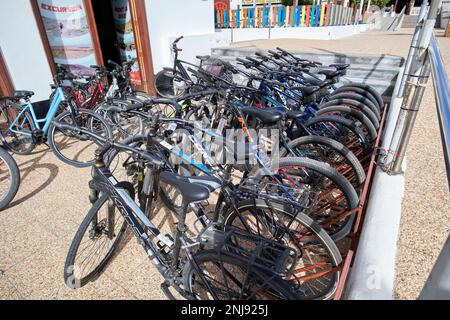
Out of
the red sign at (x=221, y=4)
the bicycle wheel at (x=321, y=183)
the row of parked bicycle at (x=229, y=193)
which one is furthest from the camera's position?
the red sign at (x=221, y=4)

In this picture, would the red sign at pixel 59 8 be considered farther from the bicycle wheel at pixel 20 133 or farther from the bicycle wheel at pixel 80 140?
the bicycle wheel at pixel 80 140

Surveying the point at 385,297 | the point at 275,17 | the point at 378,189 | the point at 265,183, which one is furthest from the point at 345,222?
the point at 275,17

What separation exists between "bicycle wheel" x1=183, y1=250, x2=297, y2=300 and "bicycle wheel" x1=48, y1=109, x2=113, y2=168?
98.1 inches

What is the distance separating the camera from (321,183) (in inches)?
95.3

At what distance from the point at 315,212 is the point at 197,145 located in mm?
1339

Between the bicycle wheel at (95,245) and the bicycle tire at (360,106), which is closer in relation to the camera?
the bicycle wheel at (95,245)

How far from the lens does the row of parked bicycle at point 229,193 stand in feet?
5.36

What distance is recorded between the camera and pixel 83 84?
15.8ft

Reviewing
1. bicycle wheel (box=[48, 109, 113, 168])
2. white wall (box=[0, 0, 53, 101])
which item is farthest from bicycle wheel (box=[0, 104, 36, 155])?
white wall (box=[0, 0, 53, 101])

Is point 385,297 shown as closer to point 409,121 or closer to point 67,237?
point 409,121

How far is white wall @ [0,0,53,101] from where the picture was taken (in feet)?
13.9

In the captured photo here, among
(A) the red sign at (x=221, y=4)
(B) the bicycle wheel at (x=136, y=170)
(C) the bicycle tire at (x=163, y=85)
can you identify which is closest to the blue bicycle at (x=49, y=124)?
(B) the bicycle wheel at (x=136, y=170)

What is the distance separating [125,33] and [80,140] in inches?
176

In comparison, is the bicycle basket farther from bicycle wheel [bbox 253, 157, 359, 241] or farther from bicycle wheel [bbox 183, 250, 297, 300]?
bicycle wheel [bbox 253, 157, 359, 241]
